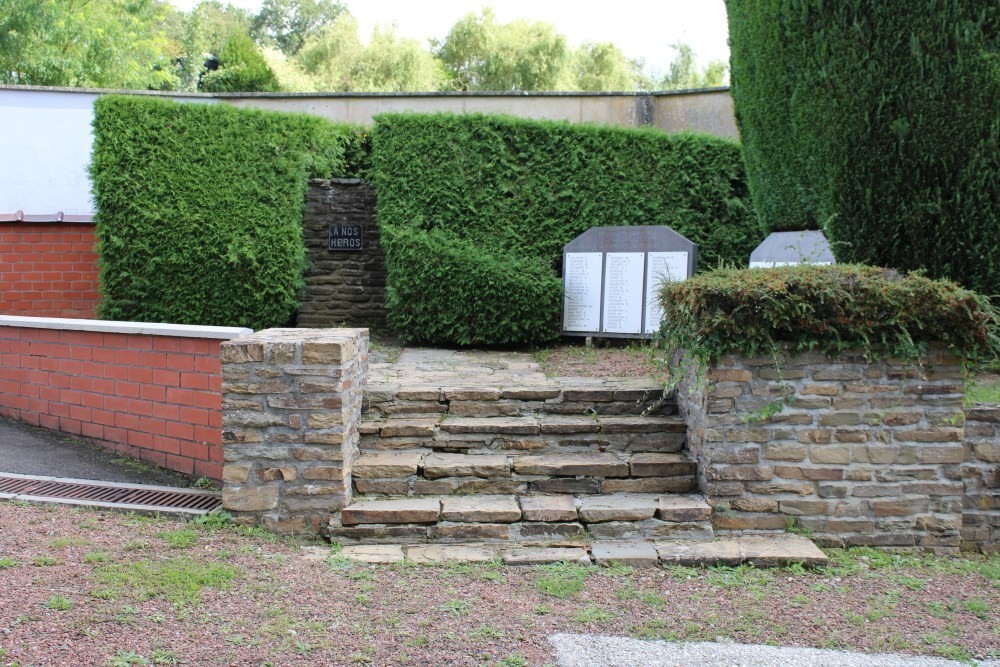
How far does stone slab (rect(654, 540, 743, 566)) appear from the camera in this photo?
161 inches

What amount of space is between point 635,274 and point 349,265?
3319mm

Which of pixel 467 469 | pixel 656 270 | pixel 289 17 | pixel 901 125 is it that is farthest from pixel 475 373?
pixel 289 17

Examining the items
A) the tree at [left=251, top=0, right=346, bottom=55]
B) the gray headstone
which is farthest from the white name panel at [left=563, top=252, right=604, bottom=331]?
the tree at [left=251, top=0, right=346, bottom=55]

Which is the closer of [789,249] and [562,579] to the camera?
[562,579]

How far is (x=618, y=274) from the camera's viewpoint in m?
8.29

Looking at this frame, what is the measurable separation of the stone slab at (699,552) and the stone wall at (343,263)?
5.64m

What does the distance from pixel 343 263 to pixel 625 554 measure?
6009mm

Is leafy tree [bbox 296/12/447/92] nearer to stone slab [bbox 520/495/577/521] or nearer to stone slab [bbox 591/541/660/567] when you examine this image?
stone slab [bbox 520/495/577/521]

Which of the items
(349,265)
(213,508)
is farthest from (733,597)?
(349,265)

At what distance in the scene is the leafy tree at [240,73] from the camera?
790 inches

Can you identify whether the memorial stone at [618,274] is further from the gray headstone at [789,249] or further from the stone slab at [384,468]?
the stone slab at [384,468]

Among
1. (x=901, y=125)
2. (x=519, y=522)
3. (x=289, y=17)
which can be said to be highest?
(x=289, y=17)

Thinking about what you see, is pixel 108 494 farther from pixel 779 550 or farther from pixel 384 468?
pixel 779 550

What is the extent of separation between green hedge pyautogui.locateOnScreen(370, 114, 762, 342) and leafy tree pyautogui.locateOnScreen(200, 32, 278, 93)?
13.1 m
